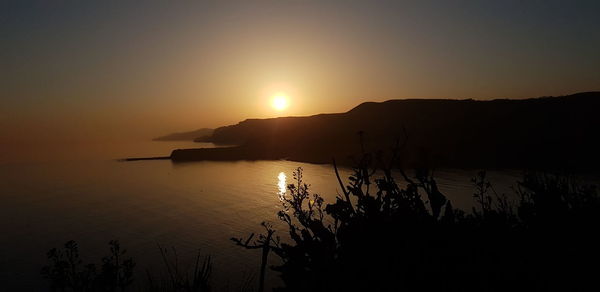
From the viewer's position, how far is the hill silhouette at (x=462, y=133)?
79875mm

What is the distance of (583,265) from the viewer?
3941mm

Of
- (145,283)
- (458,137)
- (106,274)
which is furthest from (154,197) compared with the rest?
(458,137)

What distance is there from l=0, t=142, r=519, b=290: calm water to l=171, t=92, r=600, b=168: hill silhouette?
20.0 m

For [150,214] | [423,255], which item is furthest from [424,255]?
[150,214]

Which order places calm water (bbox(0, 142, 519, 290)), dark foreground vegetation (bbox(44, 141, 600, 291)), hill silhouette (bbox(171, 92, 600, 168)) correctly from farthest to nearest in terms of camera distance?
hill silhouette (bbox(171, 92, 600, 168)), calm water (bbox(0, 142, 519, 290)), dark foreground vegetation (bbox(44, 141, 600, 291))

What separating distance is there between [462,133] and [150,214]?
87626mm

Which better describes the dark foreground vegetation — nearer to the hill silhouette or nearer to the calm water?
the calm water

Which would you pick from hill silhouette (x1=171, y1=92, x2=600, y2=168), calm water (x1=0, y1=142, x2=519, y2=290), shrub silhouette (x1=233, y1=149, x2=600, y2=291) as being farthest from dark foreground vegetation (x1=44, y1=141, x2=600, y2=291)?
hill silhouette (x1=171, y1=92, x2=600, y2=168)

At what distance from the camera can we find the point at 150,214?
44.1m

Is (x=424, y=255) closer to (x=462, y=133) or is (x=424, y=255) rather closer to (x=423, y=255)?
(x=423, y=255)

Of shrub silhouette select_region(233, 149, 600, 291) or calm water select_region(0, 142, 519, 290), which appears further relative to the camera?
calm water select_region(0, 142, 519, 290)

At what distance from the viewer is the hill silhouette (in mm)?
79875

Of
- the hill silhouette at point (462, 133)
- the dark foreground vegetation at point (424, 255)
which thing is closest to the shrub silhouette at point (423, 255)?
the dark foreground vegetation at point (424, 255)

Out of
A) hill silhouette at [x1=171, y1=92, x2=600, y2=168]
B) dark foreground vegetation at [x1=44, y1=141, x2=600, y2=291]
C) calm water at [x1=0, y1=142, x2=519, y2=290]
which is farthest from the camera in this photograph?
hill silhouette at [x1=171, y1=92, x2=600, y2=168]
